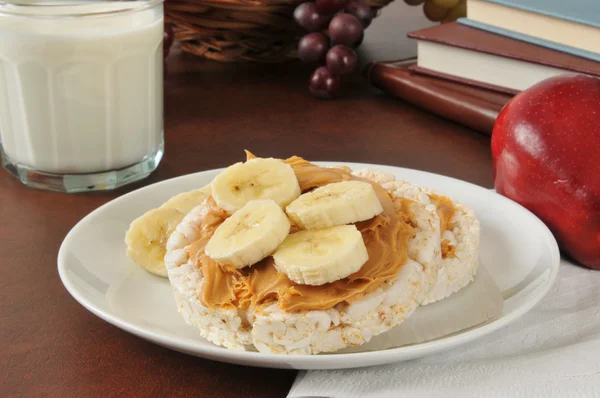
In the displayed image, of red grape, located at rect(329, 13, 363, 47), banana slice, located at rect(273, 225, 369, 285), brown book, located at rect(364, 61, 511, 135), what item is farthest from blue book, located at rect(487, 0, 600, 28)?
banana slice, located at rect(273, 225, 369, 285)

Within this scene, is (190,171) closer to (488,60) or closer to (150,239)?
(150,239)

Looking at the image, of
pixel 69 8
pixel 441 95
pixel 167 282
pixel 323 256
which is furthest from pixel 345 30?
pixel 323 256

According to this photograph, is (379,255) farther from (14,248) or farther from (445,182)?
(14,248)

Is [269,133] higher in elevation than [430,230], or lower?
lower

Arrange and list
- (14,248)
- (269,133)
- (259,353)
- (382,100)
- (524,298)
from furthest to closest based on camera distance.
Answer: (382,100) → (269,133) → (14,248) → (524,298) → (259,353)

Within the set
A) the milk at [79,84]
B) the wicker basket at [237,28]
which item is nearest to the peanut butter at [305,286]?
the milk at [79,84]

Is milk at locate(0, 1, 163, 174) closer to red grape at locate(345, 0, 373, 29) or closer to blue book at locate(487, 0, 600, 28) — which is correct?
red grape at locate(345, 0, 373, 29)

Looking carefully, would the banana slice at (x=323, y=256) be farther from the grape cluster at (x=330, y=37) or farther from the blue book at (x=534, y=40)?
the grape cluster at (x=330, y=37)

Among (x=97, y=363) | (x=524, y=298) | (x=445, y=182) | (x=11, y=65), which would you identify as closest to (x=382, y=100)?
(x=445, y=182)
